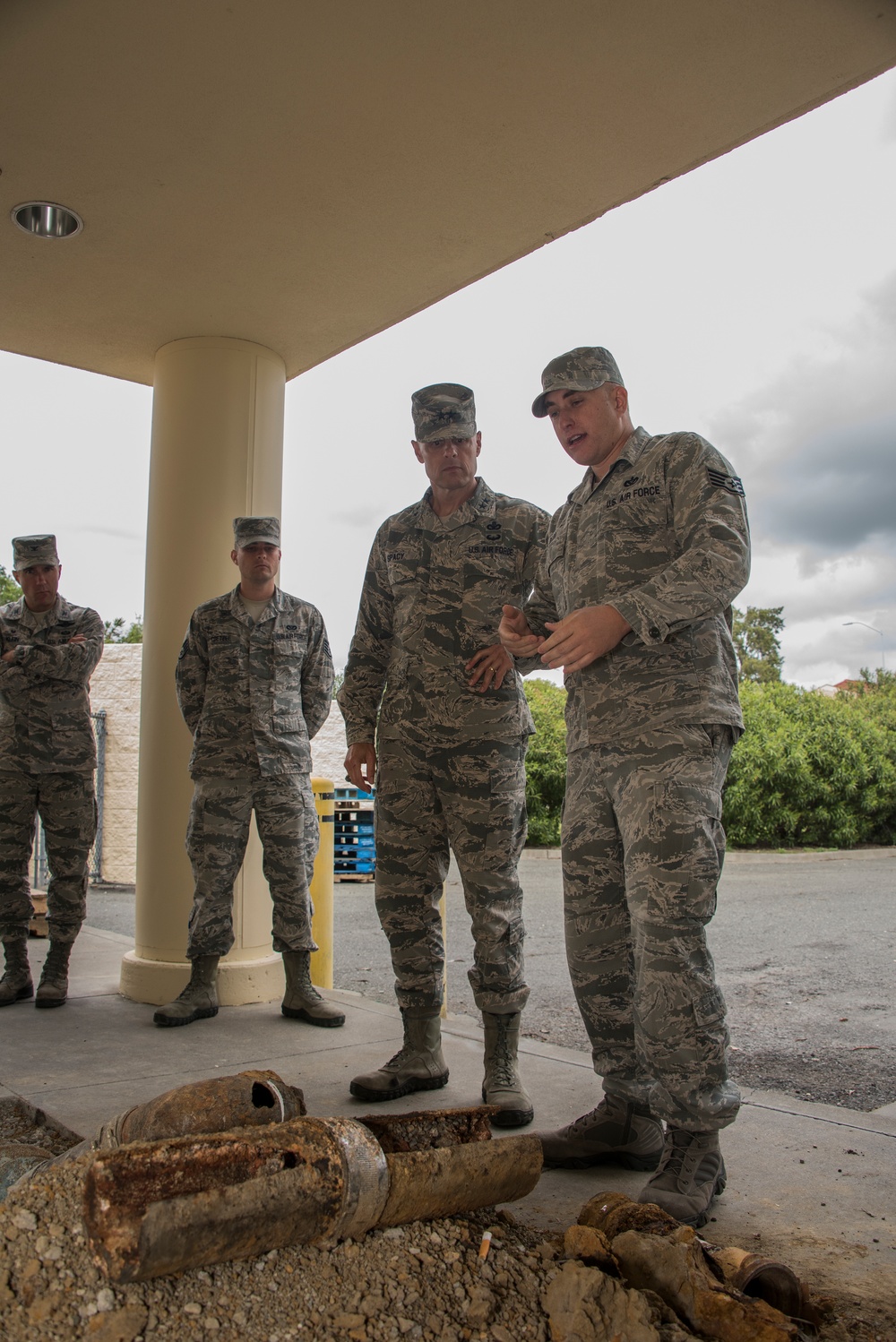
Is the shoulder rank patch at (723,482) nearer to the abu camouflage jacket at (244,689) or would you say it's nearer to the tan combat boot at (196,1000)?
the abu camouflage jacket at (244,689)

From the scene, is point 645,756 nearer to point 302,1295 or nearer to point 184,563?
point 302,1295

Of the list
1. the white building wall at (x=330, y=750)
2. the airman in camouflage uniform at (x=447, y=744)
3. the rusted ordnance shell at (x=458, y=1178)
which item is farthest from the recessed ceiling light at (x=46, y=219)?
the white building wall at (x=330, y=750)

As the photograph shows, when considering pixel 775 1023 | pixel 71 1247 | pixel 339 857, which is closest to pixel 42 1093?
pixel 71 1247

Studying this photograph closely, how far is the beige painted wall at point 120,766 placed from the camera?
35.4 ft

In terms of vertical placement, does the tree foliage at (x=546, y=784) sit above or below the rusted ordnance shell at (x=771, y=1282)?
above

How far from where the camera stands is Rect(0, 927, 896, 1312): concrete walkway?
6.65 feet

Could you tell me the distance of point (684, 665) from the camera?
2.33 metres

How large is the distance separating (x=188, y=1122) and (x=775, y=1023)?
3.36 m

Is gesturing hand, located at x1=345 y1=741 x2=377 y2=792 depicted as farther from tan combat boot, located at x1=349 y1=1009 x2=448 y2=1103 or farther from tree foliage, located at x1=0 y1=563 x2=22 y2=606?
tree foliage, located at x1=0 y1=563 x2=22 y2=606

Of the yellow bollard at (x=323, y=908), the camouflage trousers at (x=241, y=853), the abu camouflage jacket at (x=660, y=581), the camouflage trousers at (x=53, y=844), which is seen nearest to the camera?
the abu camouflage jacket at (x=660, y=581)

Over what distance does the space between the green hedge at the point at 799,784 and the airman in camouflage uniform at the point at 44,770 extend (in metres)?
9.31

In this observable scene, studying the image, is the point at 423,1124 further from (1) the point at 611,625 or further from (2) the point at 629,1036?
(1) the point at 611,625

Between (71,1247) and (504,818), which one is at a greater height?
(504,818)

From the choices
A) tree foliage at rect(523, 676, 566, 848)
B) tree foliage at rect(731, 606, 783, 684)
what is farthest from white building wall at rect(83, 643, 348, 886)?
tree foliage at rect(731, 606, 783, 684)
